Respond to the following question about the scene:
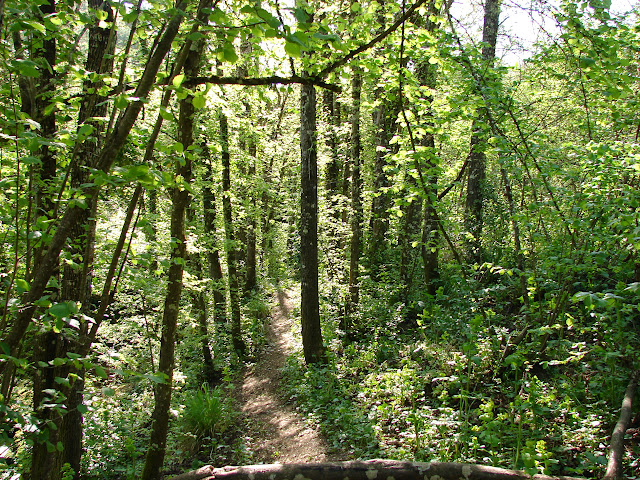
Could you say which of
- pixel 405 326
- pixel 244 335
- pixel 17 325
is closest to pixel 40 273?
pixel 17 325

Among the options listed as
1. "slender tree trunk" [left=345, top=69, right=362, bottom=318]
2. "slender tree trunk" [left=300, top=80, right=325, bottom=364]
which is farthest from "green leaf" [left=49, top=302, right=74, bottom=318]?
"slender tree trunk" [left=345, top=69, right=362, bottom=318]

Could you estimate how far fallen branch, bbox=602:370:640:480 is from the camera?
9.71ft

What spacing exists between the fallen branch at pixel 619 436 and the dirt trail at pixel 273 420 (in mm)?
3268

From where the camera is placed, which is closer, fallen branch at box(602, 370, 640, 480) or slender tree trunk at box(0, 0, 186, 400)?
slender tree trunk at box(0, 0, 186, 400)

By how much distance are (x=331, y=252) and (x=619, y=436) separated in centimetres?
841

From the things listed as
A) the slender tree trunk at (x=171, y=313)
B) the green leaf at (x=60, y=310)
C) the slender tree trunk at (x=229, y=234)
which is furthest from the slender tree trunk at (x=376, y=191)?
the green leaf at (x=60, y=310)

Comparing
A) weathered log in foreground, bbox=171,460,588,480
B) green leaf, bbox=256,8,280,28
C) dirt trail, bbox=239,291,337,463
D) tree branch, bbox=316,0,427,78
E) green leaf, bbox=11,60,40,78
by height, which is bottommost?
dirt trail, bbox=239,291,337,463

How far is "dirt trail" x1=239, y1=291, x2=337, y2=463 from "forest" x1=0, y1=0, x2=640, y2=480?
174mm

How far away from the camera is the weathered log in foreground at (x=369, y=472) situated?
3088mm

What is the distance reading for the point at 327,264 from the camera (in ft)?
36.2

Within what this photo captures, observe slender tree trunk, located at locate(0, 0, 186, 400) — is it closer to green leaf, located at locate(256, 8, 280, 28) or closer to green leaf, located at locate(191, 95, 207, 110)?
green leaf, located at locate(191, 95, 207, 110)

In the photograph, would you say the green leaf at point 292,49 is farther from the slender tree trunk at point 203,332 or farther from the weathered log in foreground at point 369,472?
the slender tree trunk at point 203,332

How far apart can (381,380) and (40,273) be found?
5569 millimetres

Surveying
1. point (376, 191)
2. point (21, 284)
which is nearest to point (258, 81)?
point (21, 284)
